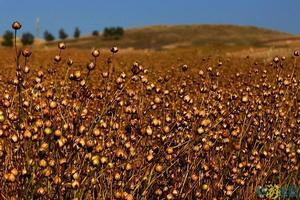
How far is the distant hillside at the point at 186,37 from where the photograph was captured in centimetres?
8625

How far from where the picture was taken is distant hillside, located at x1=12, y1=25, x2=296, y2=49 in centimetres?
8625

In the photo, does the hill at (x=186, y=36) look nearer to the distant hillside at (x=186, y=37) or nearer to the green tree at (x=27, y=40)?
the distant hillside at (x=186, y=37)

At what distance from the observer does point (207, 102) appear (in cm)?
499

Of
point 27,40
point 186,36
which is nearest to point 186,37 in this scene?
point 186,36

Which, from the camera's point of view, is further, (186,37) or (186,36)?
(186,36)

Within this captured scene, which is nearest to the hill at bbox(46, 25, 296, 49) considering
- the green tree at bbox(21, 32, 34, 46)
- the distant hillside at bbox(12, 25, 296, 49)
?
the distant hillside at bbox(12, 25, 296, 49)

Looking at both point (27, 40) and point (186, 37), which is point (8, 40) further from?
point (186, 37)

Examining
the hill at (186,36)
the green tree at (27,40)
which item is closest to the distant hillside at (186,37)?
the hill at (186,36)

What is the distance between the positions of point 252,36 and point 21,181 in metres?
96.4

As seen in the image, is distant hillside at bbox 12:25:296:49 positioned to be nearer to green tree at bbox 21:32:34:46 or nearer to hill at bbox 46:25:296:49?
hill at bbox 46:25:296:49

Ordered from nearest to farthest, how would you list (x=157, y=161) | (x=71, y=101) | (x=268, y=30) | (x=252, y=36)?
1. (x=157, y=161)
2. (x=71, y=101)
3. (x=252, y=36)
4. (x=268, y=30)

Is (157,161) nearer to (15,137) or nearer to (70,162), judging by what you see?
(70,162)

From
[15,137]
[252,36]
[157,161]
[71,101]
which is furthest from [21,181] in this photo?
[252,36]

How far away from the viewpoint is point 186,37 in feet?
307
